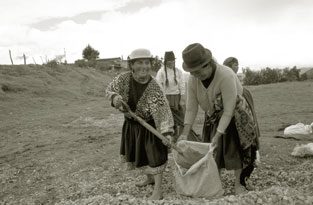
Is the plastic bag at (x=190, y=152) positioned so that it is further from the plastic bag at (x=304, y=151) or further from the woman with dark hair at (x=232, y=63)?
the plastic bag at (x=304, y=151)

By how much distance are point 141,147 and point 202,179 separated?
2.89ft

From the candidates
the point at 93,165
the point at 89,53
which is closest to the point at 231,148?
the point at 93,165

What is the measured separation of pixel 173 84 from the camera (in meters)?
5.71

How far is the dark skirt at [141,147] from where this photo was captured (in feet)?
11.8

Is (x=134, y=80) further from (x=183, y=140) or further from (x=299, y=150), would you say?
(x=299, y=150)

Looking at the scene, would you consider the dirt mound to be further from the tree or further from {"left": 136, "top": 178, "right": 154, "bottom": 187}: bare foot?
the tree

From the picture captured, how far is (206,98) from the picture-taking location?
10.8 feet

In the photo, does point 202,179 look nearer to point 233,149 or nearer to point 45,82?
point 233,149

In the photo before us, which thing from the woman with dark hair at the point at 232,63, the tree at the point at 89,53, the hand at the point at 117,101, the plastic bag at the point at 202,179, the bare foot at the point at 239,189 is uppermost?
the tree at the point at 89,53

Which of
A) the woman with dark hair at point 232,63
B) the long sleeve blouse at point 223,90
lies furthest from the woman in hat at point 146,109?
the woman with dark hair at point 232,63

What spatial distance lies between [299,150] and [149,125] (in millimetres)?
2663

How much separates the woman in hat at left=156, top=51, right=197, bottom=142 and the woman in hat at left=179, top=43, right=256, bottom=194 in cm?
198

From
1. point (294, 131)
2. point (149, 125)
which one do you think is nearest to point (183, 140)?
point (149, 125)

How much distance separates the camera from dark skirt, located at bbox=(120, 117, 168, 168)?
360 centimetres
